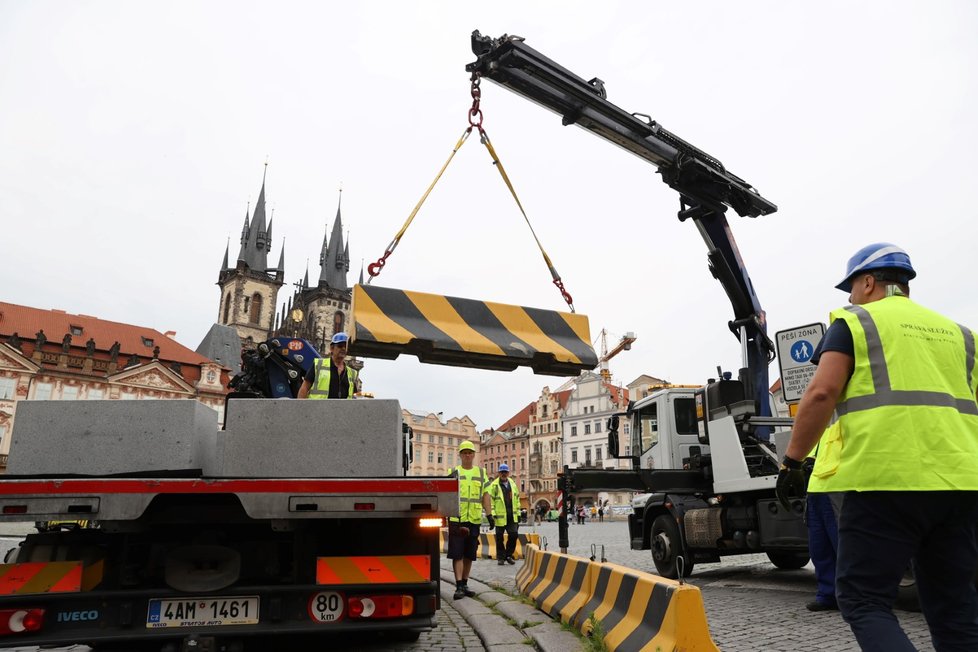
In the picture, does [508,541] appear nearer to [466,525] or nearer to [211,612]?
[466,525]

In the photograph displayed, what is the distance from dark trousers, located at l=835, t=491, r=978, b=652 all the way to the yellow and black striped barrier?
4138 mm

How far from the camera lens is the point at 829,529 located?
6.43 metres

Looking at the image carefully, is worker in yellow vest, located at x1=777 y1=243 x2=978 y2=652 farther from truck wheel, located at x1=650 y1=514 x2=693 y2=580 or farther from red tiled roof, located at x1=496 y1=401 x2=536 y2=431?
red tiled roof, located at x1=496 y1=401 x2=536 y2=431

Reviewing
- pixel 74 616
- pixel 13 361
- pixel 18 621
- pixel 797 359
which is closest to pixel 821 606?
pixel 797 359

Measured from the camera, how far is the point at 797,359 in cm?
860

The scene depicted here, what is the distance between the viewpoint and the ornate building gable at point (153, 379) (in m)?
62.5

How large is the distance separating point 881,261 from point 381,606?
10.5ft

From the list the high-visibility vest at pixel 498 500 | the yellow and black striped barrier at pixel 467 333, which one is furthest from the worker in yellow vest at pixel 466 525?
the high-visibility vest at pixel 498 500

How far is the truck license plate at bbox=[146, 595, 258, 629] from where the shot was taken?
3.93 m

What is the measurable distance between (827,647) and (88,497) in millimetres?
4624

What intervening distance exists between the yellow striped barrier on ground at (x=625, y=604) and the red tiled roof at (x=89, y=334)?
2581 inches

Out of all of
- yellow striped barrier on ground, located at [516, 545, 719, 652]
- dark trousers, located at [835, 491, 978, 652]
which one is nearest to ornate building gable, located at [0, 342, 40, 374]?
yellow striped barrier on ground, located at [516, 545, 719, 652]

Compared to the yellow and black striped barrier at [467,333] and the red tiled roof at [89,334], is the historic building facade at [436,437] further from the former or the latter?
the yellow and black striped barrier at [467,333]

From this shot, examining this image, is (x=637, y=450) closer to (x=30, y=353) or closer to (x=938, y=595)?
(x=938, y=595)
